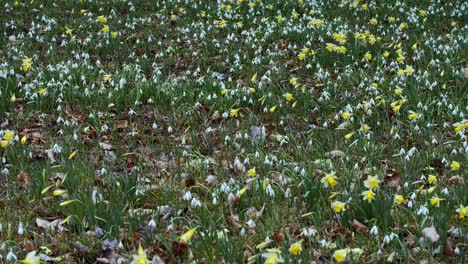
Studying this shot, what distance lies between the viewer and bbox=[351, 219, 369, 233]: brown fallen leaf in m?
3.02

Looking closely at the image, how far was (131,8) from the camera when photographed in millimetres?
8977

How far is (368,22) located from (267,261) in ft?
20.6

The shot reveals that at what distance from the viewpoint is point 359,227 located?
9.95 feet

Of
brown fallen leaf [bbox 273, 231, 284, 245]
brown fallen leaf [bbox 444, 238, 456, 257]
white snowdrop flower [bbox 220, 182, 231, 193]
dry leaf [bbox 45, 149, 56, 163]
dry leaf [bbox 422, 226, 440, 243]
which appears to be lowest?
dry leaf [bbox 45, 149, 56, 163]

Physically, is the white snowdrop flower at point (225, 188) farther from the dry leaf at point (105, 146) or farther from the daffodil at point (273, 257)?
the dry leaf at point (105, 146)

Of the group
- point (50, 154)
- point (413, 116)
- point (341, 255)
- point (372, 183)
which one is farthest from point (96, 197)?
point (413, 116)

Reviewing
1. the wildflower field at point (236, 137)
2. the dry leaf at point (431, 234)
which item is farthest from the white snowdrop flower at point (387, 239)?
the dry leaf at point (431, 234)

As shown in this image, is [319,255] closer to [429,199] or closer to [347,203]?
[347,203]

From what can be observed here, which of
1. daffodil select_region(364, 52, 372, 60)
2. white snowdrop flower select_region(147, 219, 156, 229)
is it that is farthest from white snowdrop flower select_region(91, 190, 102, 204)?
daffodil select_region(364, 52, 372, 60)

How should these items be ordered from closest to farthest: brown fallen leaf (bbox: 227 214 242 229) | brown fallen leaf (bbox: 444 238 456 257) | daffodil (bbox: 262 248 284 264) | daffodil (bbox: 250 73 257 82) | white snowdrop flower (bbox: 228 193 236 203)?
daffodil (bbox: 262 248 284 264), brown fallen leaf (bbox: 444 238 456 257), brown fallen leaf (bbox: 227 214 242 229), white snowdrop flower (bbox: 228 193 236 203), daffodil (bbox: 250 73 257 82)

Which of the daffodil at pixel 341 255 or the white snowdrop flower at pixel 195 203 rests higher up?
the daffodil at pixel 341 255

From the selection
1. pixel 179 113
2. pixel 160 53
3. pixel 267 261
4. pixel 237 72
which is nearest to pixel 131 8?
pixel 160 53

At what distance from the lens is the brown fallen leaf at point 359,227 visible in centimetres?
302

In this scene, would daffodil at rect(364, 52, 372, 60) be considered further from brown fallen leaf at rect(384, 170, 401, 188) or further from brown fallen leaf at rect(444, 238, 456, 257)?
brown fallen leaf at rect(444, 238, 456, 257)
